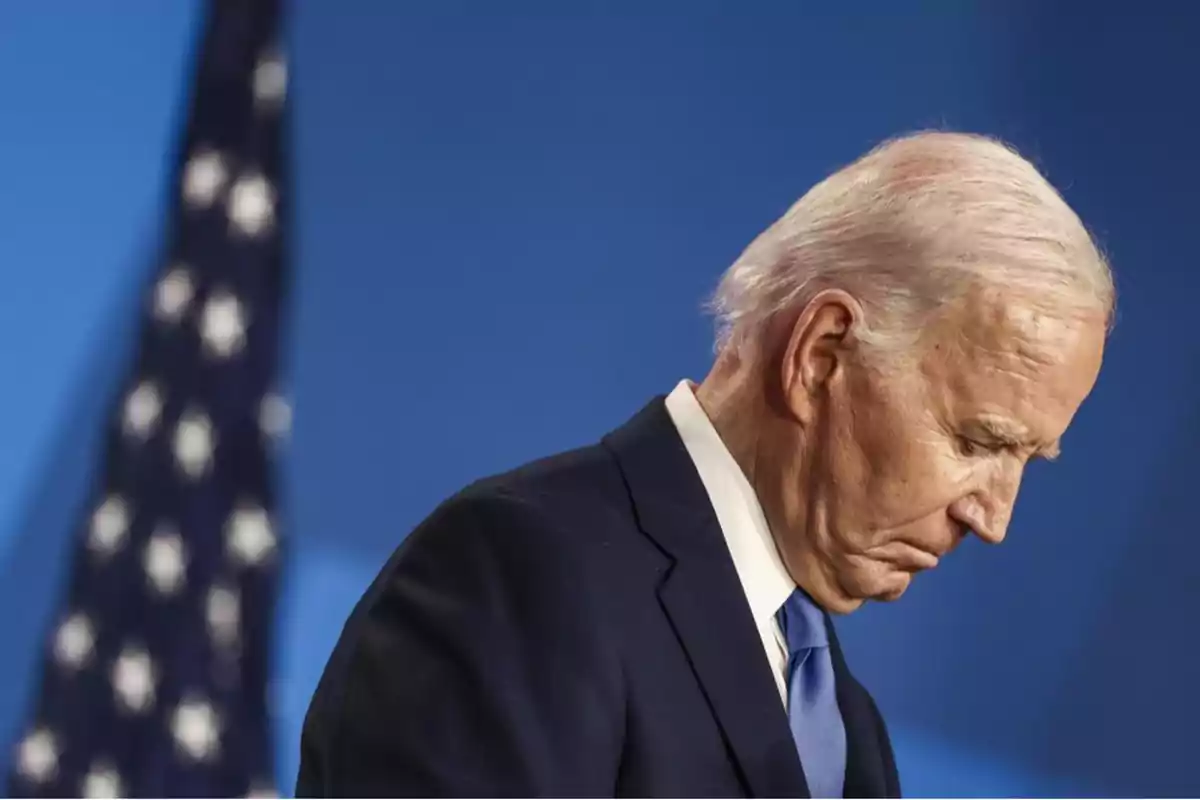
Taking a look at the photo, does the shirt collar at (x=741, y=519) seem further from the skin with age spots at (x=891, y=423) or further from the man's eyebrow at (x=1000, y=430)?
the man's eyebrow at (x=1000, y=430)

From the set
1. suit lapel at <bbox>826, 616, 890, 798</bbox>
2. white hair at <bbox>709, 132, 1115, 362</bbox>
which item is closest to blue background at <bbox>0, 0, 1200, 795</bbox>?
suit lapel at <bbox>826, 616, 890, 798</bbox>

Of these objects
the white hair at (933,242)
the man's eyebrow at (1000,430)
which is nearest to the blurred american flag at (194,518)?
the white hair at (933,242)

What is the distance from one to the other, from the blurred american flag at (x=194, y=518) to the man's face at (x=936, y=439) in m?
0.99

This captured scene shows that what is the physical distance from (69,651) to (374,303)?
2.03 feet

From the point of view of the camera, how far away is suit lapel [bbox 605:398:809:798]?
1074mm

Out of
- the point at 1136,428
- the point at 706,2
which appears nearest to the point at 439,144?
the point at 706,2

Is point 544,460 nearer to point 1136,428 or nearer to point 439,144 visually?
point 439,144

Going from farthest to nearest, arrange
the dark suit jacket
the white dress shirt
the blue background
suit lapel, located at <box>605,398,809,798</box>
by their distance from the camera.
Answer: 1. the blue background
2. the white dress shirt
3. suit lapel, located at <box>605,398,809,798</box>
4. the dark suit jacket

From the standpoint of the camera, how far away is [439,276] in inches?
80.8

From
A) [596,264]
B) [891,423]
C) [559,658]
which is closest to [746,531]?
[891,423]

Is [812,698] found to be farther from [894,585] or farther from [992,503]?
[992,503]

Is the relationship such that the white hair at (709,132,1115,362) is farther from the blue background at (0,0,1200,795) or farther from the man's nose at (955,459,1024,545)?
the blue background at (0,0,1200,795)

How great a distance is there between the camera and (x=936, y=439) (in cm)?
117

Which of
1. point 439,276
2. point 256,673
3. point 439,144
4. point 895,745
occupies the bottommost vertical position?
point 895,745
